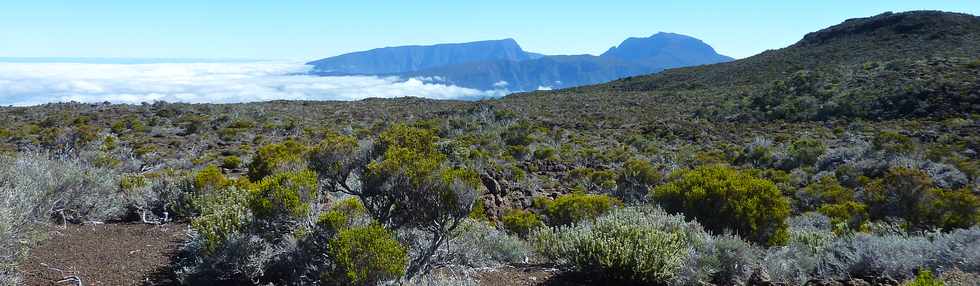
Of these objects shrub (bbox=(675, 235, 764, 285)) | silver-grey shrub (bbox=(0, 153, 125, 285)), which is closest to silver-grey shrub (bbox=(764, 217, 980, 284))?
shrub (bbox=(675, 235, 764, 285))

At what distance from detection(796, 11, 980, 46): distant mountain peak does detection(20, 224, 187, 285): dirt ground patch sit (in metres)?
53.4

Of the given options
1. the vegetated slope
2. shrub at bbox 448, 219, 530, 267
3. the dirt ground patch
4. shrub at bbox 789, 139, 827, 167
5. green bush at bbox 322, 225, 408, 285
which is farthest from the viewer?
the vegetated slope

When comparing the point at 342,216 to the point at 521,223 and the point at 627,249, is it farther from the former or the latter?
the point at 521,223

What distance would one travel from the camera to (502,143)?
18188mm

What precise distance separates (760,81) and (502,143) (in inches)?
1113

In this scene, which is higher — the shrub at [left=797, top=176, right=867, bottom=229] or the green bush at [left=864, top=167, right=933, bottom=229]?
the green bush at [left=864, top=167, right=933, bottom=229]

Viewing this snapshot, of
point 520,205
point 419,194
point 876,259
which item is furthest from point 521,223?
point 876,259

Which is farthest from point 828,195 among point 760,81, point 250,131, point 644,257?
point 760,81

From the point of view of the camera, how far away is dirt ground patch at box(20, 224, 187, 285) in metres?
4.47

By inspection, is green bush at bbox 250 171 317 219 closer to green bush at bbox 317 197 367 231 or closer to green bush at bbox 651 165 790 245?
green bush at bbox 317 197 367 231

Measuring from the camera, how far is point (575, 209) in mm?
7797

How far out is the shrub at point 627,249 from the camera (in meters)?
4.22

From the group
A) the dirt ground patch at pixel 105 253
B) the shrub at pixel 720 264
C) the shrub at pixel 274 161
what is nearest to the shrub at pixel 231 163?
the shrub at pixel 274 161

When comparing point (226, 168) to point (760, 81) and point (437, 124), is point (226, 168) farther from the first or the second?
point (760, 81)
